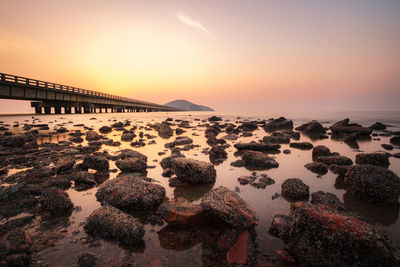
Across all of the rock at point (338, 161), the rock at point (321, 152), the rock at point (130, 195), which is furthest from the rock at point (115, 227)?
the rock at point (321, 152)

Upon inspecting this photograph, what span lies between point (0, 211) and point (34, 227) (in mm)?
1343

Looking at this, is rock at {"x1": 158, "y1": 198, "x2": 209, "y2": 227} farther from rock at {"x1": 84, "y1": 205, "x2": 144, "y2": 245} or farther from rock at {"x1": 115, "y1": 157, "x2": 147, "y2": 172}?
rock at {"x1": 115, "y1": 157, "x2": 147, "y2": 172}

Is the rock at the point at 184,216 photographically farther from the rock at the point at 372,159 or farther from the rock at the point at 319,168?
the rock at the point at 372,159

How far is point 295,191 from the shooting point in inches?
217

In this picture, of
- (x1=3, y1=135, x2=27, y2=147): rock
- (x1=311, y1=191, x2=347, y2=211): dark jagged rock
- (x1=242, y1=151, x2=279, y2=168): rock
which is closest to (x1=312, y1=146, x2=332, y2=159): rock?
(x1=242, y1=151, x2=279, y2=168): rock

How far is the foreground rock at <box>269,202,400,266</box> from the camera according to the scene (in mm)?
2738

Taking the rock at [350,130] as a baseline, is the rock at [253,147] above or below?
below

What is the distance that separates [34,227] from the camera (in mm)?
3947

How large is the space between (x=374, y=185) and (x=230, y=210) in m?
4.68

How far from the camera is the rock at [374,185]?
17.2 feet

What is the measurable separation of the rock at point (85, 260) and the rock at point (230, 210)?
2.15 m

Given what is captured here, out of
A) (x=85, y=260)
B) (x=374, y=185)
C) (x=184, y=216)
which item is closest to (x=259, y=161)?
(x=374, y=185)

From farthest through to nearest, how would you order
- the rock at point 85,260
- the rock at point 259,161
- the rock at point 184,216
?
the rock at point 259,161 → the rock at point 184,216 → the rock at point 85,260

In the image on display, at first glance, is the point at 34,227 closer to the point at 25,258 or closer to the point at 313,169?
→ the point at 25,258
